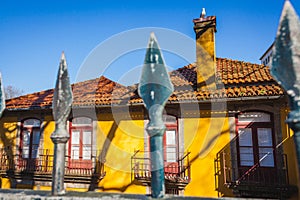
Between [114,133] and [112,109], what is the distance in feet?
3.38

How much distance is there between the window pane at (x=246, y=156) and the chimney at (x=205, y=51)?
2548mm

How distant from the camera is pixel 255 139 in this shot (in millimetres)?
8102

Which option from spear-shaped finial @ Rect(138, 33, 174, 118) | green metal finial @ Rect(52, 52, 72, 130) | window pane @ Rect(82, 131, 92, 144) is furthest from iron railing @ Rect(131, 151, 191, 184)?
spear-shaped finial @ Rect(138, 33, 174, 118)

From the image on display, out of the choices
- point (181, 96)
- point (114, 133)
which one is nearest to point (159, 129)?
point (181, 96)

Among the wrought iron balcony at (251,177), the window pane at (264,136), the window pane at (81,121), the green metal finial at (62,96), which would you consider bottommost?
the wrought iron balcony at (251,177)

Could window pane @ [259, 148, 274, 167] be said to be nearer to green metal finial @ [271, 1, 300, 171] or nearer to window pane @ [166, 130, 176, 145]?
window pane @ [166, 130, 176, 145]

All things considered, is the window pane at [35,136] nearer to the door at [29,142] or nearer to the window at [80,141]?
the door at [29,142]

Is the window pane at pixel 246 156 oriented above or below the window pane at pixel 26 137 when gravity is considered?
below

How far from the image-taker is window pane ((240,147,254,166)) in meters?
8.05

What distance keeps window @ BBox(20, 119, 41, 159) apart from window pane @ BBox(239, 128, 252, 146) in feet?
29.5

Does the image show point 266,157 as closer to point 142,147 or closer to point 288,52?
point 142,147

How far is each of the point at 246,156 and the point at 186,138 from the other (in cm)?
222

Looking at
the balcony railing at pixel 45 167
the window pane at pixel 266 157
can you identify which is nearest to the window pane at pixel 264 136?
the window pane at pixel 266 157

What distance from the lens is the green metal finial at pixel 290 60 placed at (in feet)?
5.92
